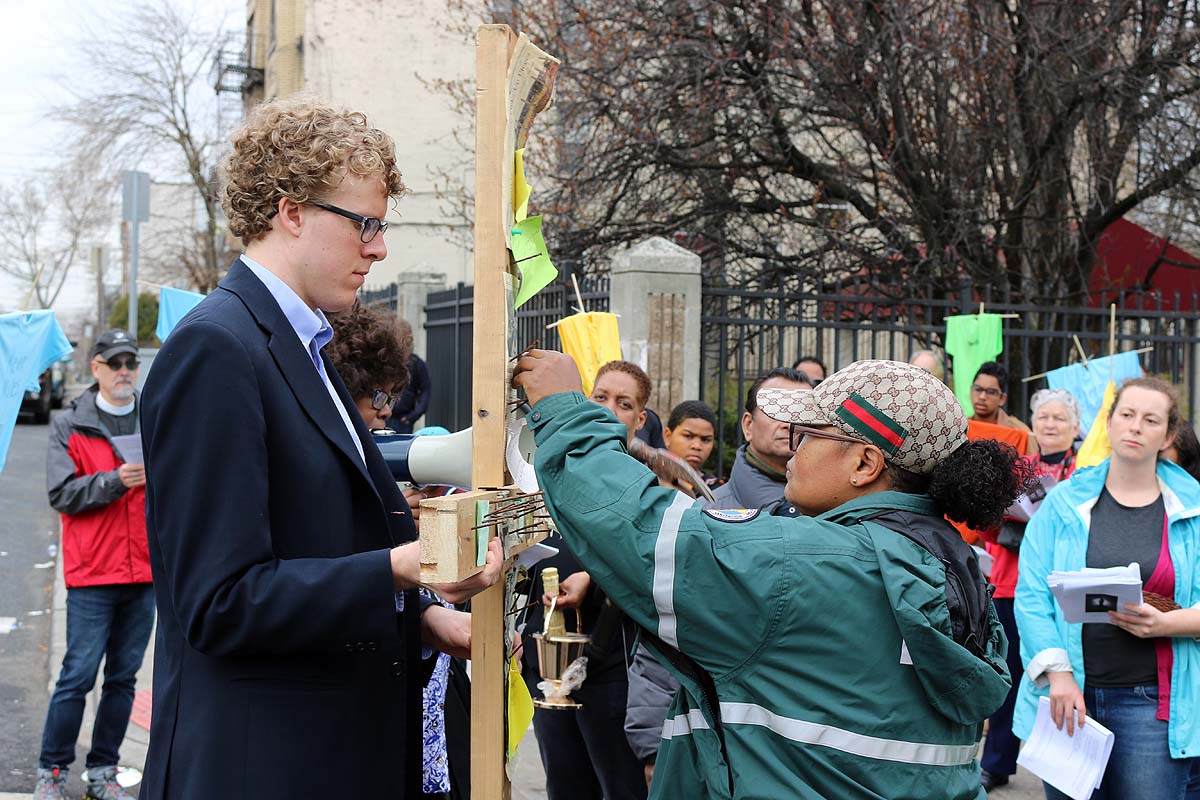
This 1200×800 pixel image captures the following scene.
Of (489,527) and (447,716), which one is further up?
(489,527)

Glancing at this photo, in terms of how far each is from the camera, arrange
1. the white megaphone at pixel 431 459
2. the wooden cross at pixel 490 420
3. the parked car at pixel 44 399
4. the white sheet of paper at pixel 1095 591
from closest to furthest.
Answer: the wooden cross at pixel 490 420, the white megaphone at pixel 431 459, the white sheet of paper at pixel 1095 591, the parked car at pixel 44 399

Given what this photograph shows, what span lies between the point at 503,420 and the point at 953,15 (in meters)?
10.1

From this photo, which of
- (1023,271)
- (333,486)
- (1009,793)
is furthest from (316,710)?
(1023,271)

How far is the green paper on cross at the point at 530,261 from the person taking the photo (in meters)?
2.02

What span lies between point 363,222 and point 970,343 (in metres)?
7.62

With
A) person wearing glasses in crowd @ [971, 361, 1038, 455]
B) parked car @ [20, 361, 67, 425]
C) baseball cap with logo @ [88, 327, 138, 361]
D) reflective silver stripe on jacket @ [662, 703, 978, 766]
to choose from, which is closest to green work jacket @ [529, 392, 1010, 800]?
reflective silver stripe on jacket @ [662, 703, 978, 766]

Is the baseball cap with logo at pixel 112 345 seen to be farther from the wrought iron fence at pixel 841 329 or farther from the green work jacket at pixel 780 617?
the green work jacket at pixel 780 617

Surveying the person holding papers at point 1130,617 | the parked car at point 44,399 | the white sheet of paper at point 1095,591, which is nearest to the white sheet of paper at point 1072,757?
the person holding papers at point 1130,617

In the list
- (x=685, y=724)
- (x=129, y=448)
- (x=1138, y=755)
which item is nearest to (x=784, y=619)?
(x=685, y=724)

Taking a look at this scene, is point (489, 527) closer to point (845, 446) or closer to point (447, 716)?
point (845, 446)

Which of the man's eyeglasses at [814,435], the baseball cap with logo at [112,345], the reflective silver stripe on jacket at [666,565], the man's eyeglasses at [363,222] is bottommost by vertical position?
the reflective silver stripe on jacket at [666,565]

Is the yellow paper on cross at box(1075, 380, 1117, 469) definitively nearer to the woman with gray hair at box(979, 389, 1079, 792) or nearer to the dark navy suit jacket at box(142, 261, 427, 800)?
the woman with gray hair at box(979, 389, 1079, 792)

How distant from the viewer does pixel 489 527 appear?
1.85 meters

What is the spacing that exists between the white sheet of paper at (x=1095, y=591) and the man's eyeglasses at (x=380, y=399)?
2.39 m
